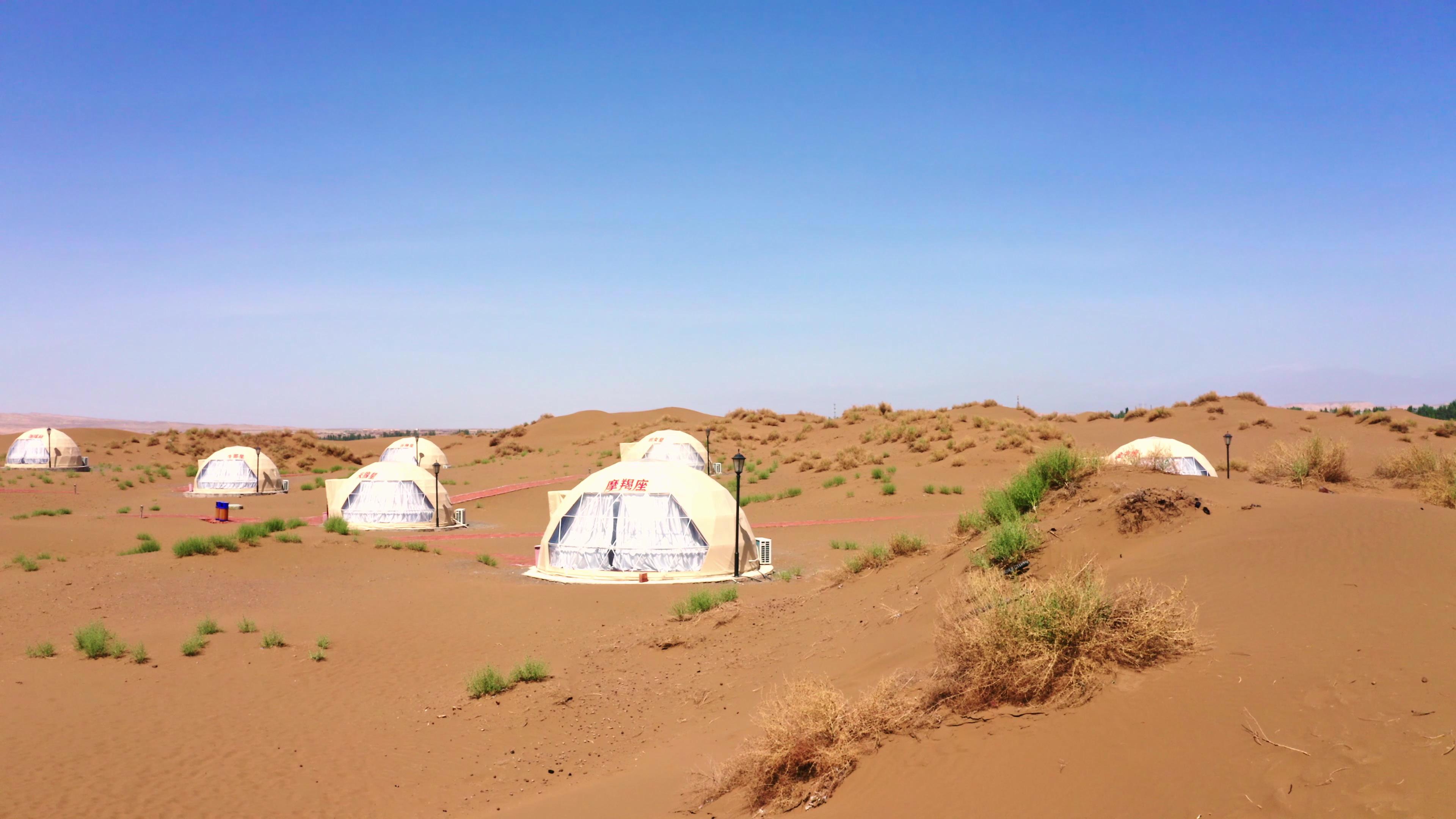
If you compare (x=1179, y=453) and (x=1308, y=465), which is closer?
(x=1308, y=465)

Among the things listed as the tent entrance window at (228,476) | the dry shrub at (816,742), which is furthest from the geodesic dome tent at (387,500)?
the dry shrub at (816,742)

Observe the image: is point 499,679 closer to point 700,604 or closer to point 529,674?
point 529,674

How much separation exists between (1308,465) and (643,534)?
14.5 m

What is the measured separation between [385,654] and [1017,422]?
46194mm

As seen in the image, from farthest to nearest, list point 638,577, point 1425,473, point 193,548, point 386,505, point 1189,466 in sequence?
1. point 386,505
2. point 1189,466
3. point 193,548
4. point 638,577
5. point 1425,473

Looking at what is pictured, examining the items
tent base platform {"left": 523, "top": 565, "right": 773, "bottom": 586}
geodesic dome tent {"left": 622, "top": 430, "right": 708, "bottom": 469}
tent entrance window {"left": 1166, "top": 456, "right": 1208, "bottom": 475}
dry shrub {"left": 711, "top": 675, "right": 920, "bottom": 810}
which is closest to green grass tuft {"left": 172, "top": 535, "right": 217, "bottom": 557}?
tent base platform {"left": 523, "top": 565, "right": 773, "bottom": 586}

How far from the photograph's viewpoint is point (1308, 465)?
19.1m

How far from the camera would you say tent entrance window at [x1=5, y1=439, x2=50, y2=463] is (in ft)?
197

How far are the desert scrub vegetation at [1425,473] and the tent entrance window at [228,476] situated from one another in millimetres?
47849

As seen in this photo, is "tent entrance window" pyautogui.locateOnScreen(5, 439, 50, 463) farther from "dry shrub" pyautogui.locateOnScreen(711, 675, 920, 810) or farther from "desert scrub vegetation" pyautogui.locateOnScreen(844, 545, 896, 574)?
"dry shrub" pyautogui.locateOnScreen(711, 675, 920, 810)

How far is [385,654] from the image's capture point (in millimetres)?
15125

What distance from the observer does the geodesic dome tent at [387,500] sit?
32.8 metres

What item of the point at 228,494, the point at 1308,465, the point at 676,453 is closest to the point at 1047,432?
the point at 676,453

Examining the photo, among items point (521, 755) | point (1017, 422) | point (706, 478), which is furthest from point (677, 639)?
point (1017, 422)
